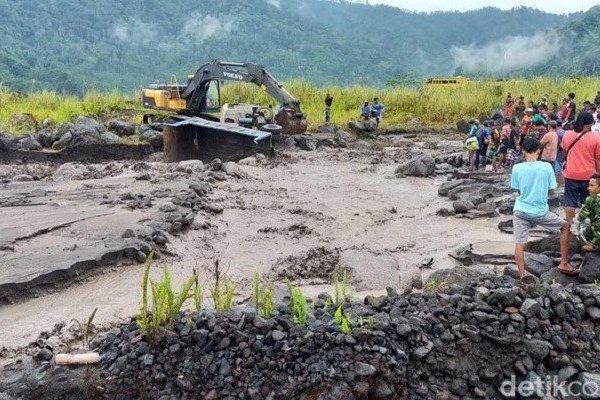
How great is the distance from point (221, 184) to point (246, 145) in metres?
2.98

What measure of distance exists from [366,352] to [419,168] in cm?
939

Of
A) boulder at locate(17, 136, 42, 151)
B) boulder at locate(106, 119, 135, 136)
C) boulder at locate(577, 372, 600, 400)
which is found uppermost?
boulder at locate(106, 119, 135, 136)

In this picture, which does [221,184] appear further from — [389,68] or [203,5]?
[203,5]

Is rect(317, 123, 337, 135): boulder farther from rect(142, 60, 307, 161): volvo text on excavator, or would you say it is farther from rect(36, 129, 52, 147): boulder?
rect(36, 129, 52, 147): boulder

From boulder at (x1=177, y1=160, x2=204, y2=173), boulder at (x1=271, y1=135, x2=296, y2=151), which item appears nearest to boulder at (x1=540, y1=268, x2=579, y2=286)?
boulder at (x1=177, y1=160, x2=204, y2=173)

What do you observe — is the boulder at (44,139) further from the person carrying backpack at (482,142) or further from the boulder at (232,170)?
the person carrying backpack at (482,142)

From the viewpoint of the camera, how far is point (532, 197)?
5.21 m

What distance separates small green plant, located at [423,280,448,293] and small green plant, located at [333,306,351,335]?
1.02 metres

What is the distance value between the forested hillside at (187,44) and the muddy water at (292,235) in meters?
32.8

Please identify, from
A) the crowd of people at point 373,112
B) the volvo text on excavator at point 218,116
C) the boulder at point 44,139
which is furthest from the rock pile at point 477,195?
the boulder at point 44,139

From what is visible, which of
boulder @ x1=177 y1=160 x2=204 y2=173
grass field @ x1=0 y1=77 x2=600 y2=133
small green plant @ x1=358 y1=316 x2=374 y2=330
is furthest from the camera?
grass field @ x1=0 y1=77 x2=600 y2=133

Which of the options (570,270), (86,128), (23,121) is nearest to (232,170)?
(86,128)

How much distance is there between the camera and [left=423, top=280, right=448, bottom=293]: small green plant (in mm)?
4739

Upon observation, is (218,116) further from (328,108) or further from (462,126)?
(462,126)
